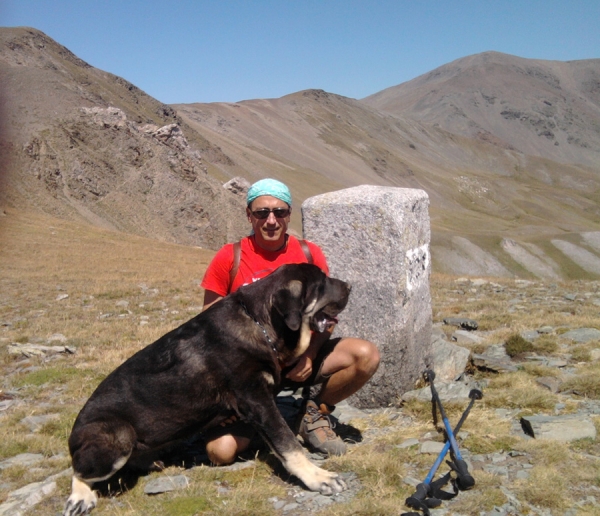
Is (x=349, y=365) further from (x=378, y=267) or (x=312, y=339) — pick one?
(x=378, y=267)

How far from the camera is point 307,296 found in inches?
167

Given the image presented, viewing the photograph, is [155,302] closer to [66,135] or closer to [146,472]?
[146,472]

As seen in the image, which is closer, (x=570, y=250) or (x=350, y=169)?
(x=570, y=250)

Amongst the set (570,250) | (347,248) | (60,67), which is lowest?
(570,250)

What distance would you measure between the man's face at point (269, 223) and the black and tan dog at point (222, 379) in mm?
726

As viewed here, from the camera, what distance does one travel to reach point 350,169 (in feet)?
424

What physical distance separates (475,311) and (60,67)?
54.8 m

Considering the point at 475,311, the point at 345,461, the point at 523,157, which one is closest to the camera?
the point at 345,461

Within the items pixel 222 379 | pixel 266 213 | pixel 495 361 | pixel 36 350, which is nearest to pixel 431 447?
pixel 222 379

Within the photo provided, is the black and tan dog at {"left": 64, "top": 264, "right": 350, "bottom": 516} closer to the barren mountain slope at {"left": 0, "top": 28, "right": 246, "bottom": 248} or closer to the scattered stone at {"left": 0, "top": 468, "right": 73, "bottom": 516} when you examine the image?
the scattered stone at {"left": 0, "top": 468, "right": 73, "bottom": 516}

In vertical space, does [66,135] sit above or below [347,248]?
above

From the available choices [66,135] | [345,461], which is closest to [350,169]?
[66,135]

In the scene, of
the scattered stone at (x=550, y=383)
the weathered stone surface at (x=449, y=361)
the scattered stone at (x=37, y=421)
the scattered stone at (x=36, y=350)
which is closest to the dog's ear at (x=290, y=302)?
the weathered stone surface at (x=449, y=361)

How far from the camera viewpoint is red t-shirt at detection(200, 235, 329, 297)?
5.07 meters
